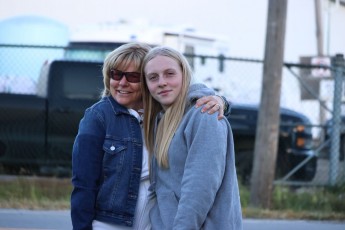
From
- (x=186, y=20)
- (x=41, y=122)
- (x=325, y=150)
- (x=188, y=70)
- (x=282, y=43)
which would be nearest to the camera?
(x=188, y=70)

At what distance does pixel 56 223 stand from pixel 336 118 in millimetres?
4829

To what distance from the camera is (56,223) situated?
7.09 metres

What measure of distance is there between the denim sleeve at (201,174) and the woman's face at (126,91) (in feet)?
1.41

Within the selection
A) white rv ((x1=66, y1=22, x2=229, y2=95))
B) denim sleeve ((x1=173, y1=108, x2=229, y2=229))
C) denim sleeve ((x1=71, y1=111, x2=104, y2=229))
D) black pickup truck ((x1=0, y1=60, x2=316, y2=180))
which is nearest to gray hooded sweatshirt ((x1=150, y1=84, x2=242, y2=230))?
denim sleeve ((x1=173, y1=108, x2=229, y2=229))

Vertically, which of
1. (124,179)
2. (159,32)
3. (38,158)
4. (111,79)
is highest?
(159,32)

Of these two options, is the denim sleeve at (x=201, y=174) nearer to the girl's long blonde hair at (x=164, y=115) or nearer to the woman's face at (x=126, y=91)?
the girl's long blonde hair at (x=164, y=115)

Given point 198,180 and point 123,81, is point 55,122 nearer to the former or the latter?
point 123,81

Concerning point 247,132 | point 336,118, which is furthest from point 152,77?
point 336,118

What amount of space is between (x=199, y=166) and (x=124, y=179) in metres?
0.36

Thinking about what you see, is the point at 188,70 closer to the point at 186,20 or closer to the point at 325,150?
the point at 325,150

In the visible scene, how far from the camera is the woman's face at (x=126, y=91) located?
309 centimetres

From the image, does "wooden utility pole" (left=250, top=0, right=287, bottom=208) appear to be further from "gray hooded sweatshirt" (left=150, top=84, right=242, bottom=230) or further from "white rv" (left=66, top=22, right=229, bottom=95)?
"gray hooded sweatshirt" (left=150, top=84, right=242, bottom=230)

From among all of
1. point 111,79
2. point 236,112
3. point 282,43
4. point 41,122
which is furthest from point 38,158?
point 111,79

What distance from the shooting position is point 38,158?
10078 millimetres
